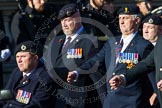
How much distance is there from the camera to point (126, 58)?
27.1 feet

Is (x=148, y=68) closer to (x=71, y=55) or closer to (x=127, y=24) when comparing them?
(x=127, y=24)

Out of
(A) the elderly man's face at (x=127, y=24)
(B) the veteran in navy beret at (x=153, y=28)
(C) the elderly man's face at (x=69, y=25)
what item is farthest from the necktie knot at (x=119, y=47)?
(C) the elderly man's face at (x=69, y=25)

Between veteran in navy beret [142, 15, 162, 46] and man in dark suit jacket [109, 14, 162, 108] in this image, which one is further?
veteran in navy beret [142, 15, 162, 46]

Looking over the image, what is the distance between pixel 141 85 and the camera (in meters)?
8.22

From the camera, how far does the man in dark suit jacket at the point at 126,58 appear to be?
26.9 feet

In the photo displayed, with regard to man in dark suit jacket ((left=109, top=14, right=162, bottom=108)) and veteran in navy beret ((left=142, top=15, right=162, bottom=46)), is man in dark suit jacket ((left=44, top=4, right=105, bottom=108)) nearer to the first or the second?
veteran in navy beret ((left=142, top=15, right=162, bottom=46))

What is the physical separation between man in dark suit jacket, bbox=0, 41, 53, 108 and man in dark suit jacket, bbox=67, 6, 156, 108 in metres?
0.31

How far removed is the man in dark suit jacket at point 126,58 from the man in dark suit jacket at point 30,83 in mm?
313

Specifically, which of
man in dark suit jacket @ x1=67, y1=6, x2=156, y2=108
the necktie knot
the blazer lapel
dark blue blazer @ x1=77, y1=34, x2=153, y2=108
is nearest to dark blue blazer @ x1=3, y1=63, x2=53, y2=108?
man in dark suit jacket @ x1=67, y1=6, x2=156, y2=108

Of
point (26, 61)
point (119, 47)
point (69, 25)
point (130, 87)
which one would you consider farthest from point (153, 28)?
point (26, 61)

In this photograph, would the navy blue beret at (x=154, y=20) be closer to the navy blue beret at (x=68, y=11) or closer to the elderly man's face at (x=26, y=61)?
the navy blue beret at (x=68, y=11)

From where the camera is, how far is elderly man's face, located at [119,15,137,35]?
839 centimetres

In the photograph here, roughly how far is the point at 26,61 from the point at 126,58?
1.15m

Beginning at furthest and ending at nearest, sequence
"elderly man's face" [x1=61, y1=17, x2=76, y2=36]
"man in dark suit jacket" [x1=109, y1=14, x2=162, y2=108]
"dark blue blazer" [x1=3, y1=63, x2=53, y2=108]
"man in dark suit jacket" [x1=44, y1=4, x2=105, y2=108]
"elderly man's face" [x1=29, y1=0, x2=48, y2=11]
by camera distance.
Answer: "elderly man's face" [x1=29, y1=0, x2=48, y2=11] < "elderly man's face" [x1=61, y1=17, x2=76, y2=36] < "man in dark suit jacket" [x1=44, y1=4, x2=105, y2=108] < "dark blue blazer" [x1=3, y1=63, x2=53, y2=108] < "man in dark suit jacket" [x1=109, y1=14, x2=162, y2=108]
